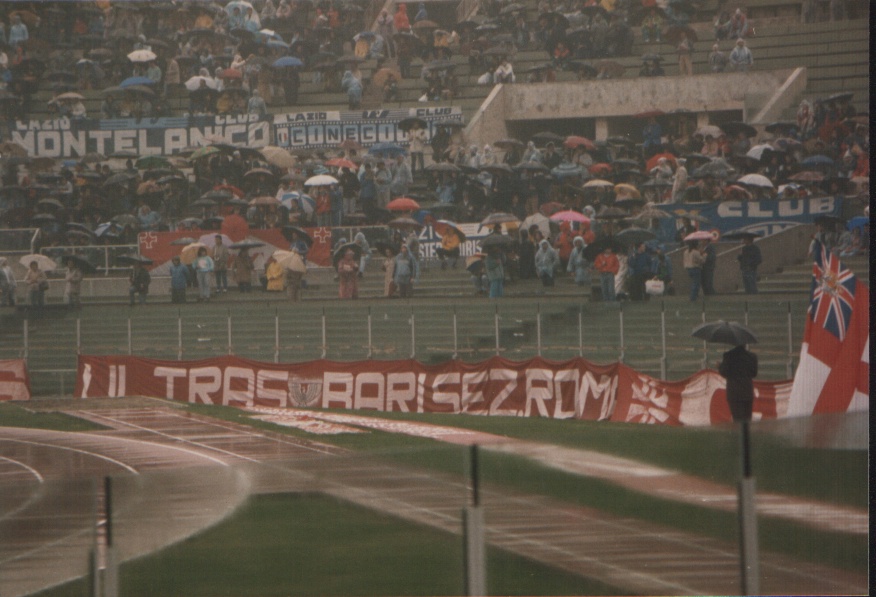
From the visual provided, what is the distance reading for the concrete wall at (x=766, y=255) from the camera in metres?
21.5

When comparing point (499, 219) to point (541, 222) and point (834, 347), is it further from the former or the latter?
point (834, 347)

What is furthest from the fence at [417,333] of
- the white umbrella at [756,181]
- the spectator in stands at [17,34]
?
the spectator in stands at [17,34]

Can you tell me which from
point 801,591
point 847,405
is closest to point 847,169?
point 847,405

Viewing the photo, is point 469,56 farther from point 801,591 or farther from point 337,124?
point 801,591

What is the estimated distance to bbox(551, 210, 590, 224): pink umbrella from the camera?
23375 millimetres

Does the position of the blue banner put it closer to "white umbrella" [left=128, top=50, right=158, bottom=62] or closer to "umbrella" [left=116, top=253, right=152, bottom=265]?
"umbrella" [left=116, top=253, right=152, bottom=265]

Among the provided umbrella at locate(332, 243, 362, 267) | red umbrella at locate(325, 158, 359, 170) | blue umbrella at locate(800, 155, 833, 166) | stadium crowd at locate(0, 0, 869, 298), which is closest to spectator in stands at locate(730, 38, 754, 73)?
stadium crowd at locate(0, 0, 869, 298)

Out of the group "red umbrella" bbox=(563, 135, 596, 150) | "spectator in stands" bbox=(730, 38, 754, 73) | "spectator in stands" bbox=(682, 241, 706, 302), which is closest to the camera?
"spectator in stands" bbox=(682, 241, 706, 302)

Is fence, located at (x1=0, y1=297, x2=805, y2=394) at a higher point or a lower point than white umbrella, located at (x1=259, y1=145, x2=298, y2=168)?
lower

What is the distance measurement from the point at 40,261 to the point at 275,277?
4825mm

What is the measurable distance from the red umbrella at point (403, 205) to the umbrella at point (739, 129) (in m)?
6.83

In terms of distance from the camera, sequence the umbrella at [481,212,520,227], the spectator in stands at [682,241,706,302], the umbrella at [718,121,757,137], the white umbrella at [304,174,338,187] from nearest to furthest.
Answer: the spectator in stands at [682,241,706,302], the umbrella at [481,212,520,227], the umbrella at [718,121,757,137], the white umbrella at [304,174,338,187]

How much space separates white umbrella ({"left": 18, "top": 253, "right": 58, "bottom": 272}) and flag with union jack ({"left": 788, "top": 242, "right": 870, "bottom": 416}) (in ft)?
56.4

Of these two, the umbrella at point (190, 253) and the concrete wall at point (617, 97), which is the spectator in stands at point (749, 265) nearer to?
the concrete wall at point (617, 97)
